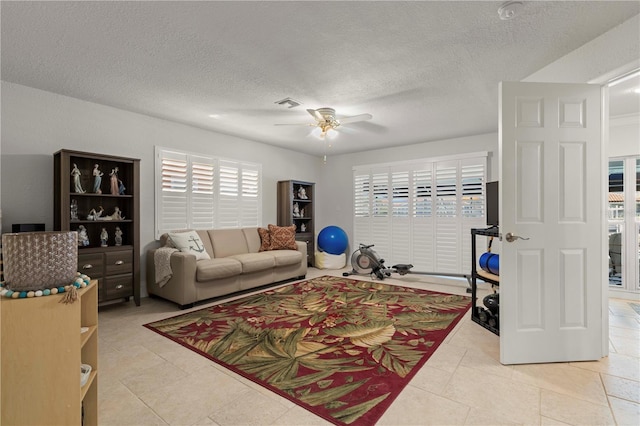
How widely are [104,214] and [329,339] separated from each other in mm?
3338

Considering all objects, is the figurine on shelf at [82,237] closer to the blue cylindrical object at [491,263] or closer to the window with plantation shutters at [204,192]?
the window with plantation shutters at [204,192]

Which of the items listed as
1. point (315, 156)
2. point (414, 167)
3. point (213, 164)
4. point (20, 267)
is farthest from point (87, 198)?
point (414, 167)

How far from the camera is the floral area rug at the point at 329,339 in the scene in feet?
6.66

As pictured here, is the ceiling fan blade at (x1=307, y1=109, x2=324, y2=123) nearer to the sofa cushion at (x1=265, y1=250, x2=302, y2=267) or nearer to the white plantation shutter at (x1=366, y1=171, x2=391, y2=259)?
the sofa cushion at (x1=265, y1=250, x2=302, y2=267)

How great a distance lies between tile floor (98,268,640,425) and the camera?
1.77 m

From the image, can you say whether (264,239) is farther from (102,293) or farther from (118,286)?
(102,293)

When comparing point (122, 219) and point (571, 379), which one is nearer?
point (571, 379)

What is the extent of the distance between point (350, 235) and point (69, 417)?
240 inches

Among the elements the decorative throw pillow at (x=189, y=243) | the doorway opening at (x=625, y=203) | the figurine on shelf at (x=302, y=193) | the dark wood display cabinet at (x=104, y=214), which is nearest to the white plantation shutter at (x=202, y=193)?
the decorative throw pillow at (x=189, y=243)

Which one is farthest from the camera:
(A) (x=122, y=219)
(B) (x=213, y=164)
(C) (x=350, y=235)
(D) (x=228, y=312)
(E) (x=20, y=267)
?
(C) (x=350, y=235)

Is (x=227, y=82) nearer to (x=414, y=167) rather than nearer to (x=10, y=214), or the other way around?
(x=10, y=214)

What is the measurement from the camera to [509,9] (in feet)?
6.73

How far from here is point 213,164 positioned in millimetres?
5195

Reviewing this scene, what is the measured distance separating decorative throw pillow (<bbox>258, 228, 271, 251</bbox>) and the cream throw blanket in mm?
1693
